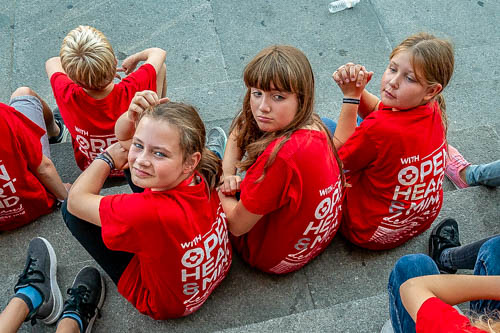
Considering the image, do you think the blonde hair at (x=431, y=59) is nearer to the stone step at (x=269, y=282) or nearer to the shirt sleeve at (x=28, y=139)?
the stone step at (x=269, y=282)

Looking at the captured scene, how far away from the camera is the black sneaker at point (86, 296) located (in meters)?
2.31

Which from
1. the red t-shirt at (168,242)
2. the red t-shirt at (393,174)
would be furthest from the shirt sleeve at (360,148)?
the red t-shirt at (168,242)

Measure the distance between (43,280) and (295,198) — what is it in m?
1.40

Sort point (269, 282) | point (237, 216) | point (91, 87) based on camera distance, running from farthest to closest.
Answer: point (91, 87) < point (269, 282) < point (237, 216)

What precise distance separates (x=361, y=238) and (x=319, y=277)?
31 cm

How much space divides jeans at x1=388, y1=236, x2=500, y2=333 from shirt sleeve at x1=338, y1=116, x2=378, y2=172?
1.74 feet

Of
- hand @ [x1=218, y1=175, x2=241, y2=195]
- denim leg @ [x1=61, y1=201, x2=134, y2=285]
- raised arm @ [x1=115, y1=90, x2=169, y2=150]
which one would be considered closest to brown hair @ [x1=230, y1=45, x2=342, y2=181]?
hand @ [x1=218, y1=175, x2=241, y2=195]

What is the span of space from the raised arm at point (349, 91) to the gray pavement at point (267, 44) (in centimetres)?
64

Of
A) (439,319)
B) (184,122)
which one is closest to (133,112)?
(184,122)

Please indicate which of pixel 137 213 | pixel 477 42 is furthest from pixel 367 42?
pixel 137 213

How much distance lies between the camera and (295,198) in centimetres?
198

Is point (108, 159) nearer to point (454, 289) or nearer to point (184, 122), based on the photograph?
point (184, 122)

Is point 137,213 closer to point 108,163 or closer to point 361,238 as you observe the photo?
point 108,163

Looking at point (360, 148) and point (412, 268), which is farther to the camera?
point (360, 148)
